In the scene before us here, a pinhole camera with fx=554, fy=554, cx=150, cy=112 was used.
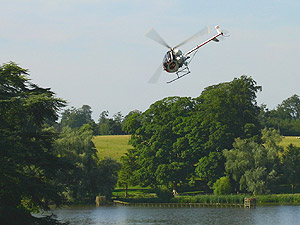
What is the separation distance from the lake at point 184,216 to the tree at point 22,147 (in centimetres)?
2300

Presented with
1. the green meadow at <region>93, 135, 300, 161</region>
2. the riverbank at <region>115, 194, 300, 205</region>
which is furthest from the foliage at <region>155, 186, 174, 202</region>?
the green meadow at <region>93, 135, 300, 161</region>

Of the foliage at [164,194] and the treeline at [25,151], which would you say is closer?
the treeline at [25,151]

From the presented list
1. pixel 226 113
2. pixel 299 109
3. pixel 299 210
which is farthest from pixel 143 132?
pixel 299 109

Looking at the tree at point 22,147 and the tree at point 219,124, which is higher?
the tree at point 219,124

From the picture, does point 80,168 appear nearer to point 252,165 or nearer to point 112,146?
point 252,165

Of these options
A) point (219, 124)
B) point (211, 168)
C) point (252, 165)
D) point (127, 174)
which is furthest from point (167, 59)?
point (127, 174)

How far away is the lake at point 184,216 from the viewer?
52.0m

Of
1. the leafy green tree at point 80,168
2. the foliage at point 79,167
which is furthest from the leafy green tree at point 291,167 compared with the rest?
the foliage at point 79,167

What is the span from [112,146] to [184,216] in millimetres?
62555

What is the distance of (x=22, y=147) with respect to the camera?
2875 centimetres

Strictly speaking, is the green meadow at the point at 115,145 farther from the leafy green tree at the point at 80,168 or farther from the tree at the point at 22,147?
the tree at the point at 22,147

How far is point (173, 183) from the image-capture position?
81812mm

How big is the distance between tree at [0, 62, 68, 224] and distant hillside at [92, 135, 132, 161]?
72.8 meters

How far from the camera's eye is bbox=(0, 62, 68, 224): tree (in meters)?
26.5
